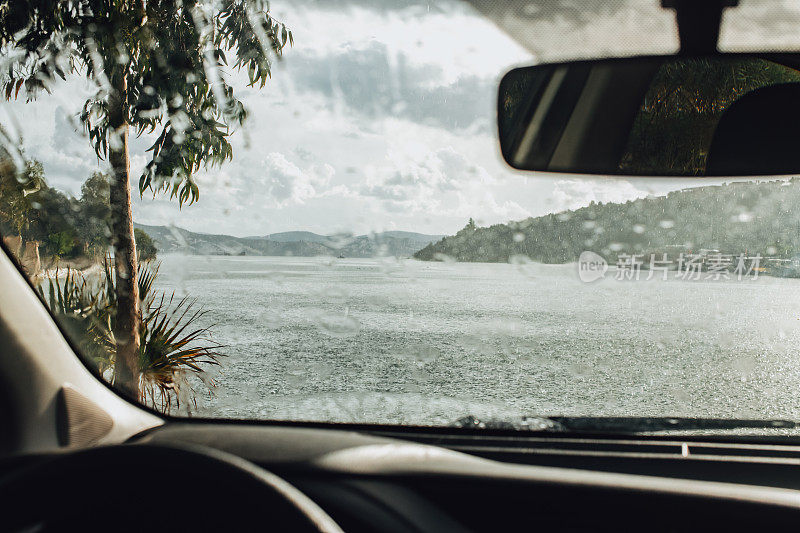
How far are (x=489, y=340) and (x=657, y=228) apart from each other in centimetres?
2205

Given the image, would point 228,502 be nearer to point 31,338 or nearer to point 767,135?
point 31,338

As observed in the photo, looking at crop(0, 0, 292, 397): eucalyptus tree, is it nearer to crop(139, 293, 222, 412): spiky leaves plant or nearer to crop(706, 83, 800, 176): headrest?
crop(139, 293, 222, 412): spiky leaves plant

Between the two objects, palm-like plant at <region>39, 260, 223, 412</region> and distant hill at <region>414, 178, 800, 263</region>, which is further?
palm-like plant at <region>39, 260, 223, 412</region>

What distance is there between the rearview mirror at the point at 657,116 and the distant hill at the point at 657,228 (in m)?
1.98

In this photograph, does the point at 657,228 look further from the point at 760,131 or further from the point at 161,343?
the point at 161,343

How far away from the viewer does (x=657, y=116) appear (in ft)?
4.23

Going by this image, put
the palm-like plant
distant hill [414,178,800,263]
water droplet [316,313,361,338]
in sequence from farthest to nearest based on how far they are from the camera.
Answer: water droplet [316,313,361,338] < the palm-like plant < distant hill [414,178,800,263]

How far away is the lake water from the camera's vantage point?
12930mm

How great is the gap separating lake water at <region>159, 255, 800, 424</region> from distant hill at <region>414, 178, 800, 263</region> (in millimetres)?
5010

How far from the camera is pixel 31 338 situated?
1.56 meters

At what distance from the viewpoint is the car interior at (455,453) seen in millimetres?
884

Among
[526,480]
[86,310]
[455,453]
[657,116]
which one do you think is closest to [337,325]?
[86,310]

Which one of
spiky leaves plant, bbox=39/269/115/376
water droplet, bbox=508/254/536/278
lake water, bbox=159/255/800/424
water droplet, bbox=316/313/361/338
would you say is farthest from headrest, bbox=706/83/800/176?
water droplet, bbox=316/313/361/338

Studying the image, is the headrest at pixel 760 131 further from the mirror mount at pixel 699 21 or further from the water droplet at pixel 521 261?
the water droplet at pixel 521 261
